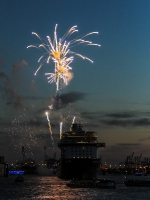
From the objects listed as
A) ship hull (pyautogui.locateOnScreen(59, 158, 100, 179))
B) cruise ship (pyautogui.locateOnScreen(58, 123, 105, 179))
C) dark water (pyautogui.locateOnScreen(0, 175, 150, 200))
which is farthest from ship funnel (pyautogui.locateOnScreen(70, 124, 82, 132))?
dark water (pyautogui.locateOnScreen(0, 175, 150, 200))

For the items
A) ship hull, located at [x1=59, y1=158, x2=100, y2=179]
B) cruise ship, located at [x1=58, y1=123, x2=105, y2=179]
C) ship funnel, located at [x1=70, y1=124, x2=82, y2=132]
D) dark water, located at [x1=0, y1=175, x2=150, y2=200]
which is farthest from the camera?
ship funnel, located at [x1=70, y1=124, x2=82, y2=132]

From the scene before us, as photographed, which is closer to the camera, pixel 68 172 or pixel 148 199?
pixel 148 199

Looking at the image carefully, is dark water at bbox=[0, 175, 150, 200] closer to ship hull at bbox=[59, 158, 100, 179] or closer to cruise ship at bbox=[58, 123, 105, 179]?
ship hull at bbox=[59, 158, 100, 179]

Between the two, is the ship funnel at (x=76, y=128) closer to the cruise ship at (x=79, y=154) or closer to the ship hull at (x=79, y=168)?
the cruise ship at (x=79, y=154)

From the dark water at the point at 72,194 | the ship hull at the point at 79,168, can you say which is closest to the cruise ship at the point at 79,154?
the ship hull at the point at 79,168

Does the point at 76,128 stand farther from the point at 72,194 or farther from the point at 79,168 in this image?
the point at 72,194

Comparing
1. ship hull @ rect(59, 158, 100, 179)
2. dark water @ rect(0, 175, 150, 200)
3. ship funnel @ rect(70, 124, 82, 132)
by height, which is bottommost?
dark water @ rect(0, 175, 150, 200)

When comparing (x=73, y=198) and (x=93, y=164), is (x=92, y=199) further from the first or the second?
(x=93, y=164)

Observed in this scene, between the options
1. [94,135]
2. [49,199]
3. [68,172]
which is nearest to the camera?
[49,199]

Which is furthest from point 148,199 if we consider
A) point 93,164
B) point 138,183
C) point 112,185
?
point 93,164
